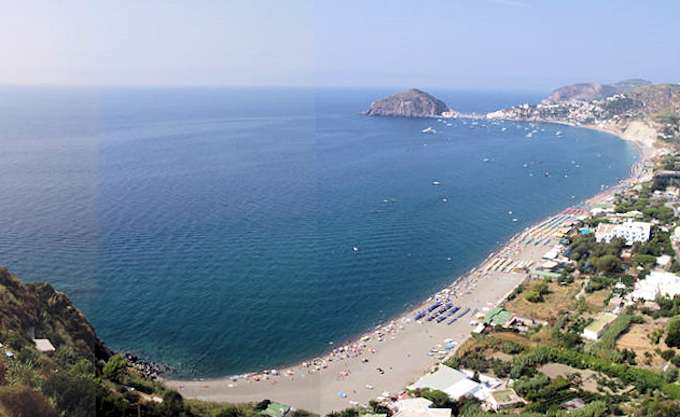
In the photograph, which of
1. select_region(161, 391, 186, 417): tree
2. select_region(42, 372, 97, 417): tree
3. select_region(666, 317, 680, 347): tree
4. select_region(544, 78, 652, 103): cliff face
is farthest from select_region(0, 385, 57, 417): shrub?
select_region(544, 78, 652, 103): cliff face

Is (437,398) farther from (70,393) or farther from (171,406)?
(70,393)

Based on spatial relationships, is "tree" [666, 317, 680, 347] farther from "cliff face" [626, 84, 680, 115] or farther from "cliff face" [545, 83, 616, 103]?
"cliff face" [545, 83, 616, 103]

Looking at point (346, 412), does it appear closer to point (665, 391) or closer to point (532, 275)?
point (665, 391)

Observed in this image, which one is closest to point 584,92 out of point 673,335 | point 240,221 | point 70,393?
point 240,221

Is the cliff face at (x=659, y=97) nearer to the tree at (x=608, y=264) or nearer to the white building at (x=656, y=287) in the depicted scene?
the tree at (x=608, y=264)

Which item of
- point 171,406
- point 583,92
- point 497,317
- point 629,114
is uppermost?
point 583,92

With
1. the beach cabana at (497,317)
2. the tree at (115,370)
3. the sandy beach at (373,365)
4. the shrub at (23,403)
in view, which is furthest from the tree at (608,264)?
the shrub at (23,403)

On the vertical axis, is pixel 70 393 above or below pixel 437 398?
above
